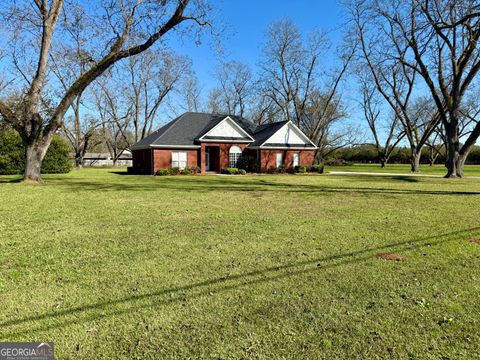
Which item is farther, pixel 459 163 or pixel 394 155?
pixel 394 155

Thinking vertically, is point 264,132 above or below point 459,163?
above

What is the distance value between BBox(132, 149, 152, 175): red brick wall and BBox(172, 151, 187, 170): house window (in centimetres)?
210

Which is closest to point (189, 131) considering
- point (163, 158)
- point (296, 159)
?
point (163, 158)

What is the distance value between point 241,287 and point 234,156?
2745 cm

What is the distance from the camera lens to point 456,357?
8.80ft

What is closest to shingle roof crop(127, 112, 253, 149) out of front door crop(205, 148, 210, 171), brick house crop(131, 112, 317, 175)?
A: brick house crop(131, 112, 317, 175)

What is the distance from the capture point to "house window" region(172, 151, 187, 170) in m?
28.7

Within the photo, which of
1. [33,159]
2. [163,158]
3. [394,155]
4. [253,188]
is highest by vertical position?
[394,155]

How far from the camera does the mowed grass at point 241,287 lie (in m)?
2.89

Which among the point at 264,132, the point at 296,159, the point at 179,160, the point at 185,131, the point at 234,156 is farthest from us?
the point at 264,132

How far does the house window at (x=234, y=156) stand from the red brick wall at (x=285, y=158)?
2160 mm

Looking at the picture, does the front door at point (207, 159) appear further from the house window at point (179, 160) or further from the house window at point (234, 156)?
the house window at point (179, 160)

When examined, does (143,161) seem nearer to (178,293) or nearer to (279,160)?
(279,160)

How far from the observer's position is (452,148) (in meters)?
23.2
